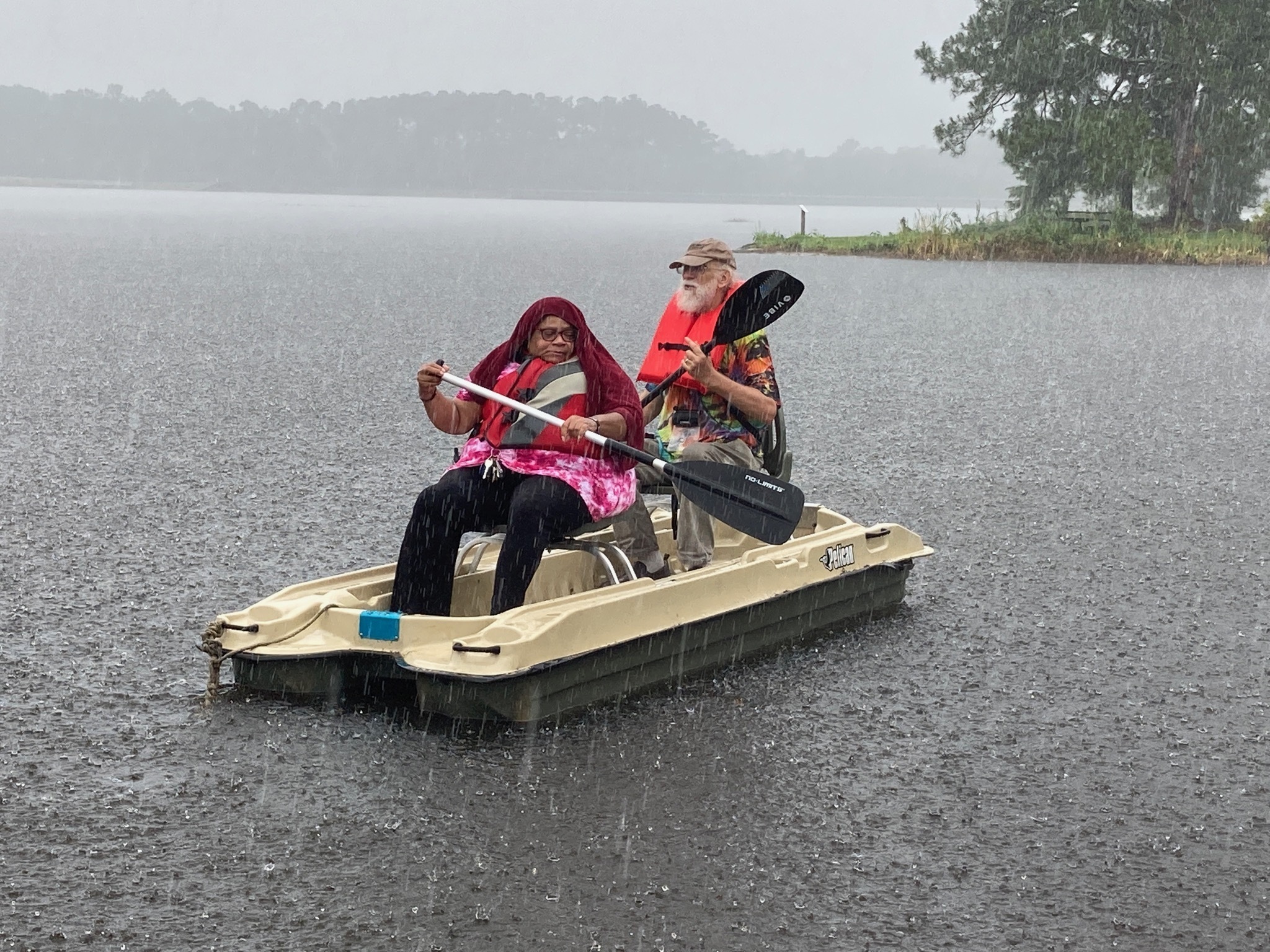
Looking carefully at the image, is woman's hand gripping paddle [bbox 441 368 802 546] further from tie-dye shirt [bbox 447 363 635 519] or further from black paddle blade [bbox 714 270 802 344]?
black paddle blade [bbox 714 270 802 344]

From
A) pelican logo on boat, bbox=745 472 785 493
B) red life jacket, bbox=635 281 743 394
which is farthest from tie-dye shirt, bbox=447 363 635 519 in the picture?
red life jacket, bbox=635 281 743 394

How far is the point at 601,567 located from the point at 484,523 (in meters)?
0.67

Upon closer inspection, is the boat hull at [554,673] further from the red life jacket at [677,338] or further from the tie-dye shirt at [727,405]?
the red life jacket at [677,338]

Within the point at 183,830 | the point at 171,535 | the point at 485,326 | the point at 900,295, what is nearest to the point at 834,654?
the point at 183,830

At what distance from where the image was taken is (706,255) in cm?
725

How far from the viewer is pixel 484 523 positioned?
6324mm

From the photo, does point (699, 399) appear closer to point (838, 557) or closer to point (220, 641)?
point (838, 557)

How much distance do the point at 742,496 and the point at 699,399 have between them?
72cm

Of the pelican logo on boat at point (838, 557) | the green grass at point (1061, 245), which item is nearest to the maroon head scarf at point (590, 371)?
the pelican logo on boat at point (838, 557)

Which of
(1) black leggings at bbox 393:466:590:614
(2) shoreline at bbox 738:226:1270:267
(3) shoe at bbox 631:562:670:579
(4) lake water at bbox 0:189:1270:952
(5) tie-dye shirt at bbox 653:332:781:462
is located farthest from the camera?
(2) shoreline at bbox 738:226:1270:267

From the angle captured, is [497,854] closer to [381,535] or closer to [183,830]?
[183,830]

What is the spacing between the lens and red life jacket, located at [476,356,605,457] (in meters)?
6.44

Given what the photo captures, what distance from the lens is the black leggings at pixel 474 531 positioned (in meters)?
6.00

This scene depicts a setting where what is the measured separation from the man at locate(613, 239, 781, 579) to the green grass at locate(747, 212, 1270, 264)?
33744mm
